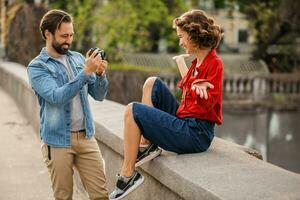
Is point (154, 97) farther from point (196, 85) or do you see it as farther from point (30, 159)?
point (30, 159)

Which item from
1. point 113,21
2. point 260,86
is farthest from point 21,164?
point 260,86

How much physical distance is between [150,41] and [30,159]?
72.7ft

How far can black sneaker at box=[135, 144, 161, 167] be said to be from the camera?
4.06 m

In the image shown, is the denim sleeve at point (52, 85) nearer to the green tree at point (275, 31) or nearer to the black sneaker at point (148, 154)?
the black sneaker at point (148, 154)

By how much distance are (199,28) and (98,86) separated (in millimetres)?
760

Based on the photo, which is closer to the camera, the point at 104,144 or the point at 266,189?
the point at 266,189

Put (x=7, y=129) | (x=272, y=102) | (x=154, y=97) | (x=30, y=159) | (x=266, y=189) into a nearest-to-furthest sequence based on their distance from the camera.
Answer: (x=266, y=189), (x=154, y=97), (x=30, y=159), (x=7, y=129), (x=272, y=102)

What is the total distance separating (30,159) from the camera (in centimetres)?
791

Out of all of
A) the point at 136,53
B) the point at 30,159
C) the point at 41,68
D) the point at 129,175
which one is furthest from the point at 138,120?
the point at 136,53

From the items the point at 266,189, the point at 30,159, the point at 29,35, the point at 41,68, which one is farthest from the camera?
the point at 29,35

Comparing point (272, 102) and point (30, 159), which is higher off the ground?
point (30, 159)

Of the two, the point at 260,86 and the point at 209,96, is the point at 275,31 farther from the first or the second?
the point at 209,96

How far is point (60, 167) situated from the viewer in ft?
13.0

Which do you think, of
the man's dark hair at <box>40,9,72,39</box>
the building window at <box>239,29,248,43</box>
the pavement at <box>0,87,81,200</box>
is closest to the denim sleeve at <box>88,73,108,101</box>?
the man's dark hair at <box>40,9,72,39</box>
